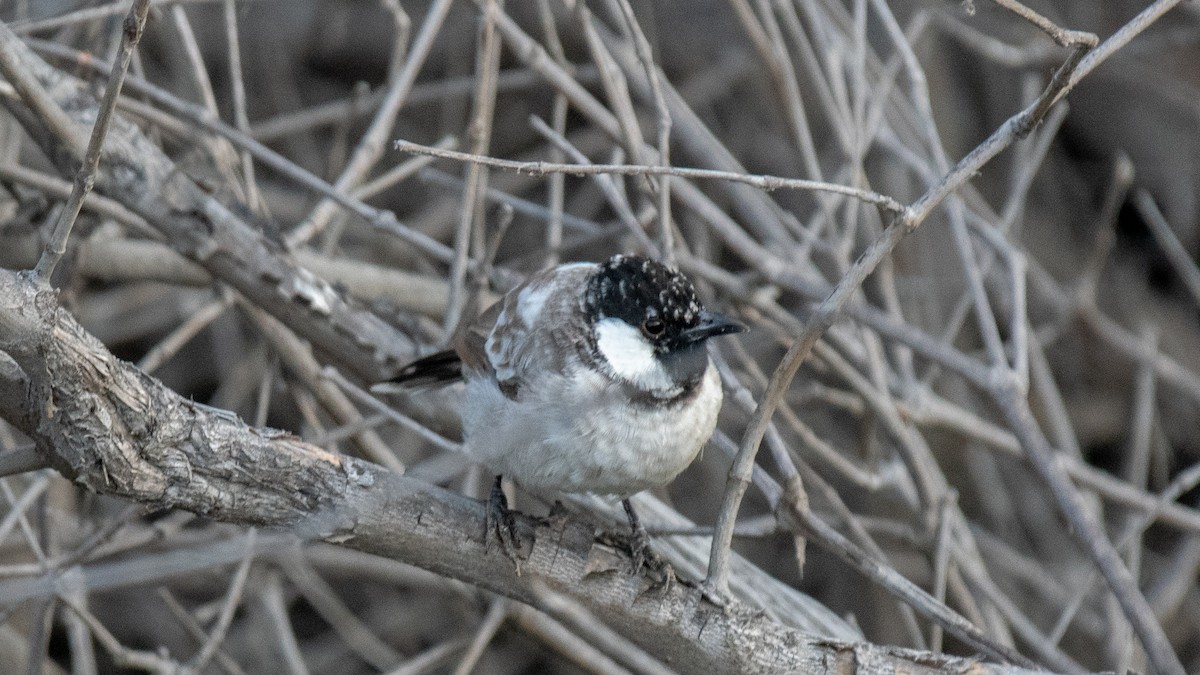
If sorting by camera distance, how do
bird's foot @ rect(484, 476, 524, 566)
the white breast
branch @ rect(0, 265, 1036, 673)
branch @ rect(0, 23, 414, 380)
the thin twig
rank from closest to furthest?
the thin twig
branch @ rect(0, 265, 1036, 673)
bird's foot @ rect(484, 476, 524, 566)
the white breast
branch @ rect(0, 23, 414, 380)

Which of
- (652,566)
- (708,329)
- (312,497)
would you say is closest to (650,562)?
(652,566)

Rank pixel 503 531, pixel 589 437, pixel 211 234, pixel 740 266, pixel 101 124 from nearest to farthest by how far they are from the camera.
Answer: pixel 101 124 < pixel 503 531 < pixel 589 437 < pixel 211 234 < pixel 740 266

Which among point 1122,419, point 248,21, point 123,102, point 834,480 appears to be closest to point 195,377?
point 248,21

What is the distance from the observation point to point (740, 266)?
21.7ft

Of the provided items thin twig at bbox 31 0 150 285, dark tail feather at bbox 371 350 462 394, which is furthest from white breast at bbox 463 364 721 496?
thin twig at bbox 31 0 150 285

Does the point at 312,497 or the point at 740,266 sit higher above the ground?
the point at 312,497

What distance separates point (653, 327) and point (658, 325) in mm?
15

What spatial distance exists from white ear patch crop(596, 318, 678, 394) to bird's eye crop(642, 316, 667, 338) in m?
0.02

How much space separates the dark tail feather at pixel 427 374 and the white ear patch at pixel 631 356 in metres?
0.53

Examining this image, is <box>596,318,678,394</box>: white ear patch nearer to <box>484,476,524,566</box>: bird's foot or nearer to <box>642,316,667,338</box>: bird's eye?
<box>642,316,667,338</box>: bird's eye

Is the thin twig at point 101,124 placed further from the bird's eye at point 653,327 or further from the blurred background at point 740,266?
the bird's eye at point 653,327

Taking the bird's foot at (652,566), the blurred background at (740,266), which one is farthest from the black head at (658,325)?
the bird's foot at (652,566)

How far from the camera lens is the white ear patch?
298 centimetres

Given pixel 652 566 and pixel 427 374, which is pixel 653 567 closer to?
pixel 652 566
